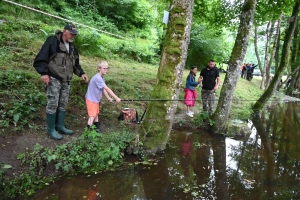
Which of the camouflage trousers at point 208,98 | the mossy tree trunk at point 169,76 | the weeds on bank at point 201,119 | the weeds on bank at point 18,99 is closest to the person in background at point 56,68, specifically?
the weeds on bank at point 18,99

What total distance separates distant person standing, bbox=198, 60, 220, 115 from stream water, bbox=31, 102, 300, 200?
3.97 ft

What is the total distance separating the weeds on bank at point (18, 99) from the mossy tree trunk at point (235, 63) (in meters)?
4.86

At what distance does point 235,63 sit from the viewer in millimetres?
6746

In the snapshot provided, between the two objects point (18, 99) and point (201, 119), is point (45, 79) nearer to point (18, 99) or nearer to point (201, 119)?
point (18, 99)

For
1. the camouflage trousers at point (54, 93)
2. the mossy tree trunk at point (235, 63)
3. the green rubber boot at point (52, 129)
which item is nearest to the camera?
the camouflage trousers at point (54, 93)

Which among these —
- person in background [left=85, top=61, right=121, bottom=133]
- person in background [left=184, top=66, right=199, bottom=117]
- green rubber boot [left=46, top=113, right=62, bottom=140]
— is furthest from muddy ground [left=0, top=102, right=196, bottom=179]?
person in background [left=184, top=66, right=199, bottom=117]

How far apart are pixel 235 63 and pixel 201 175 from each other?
3.62 m

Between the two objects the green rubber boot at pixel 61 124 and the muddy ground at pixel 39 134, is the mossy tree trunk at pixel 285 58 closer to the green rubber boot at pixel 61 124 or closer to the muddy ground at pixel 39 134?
the muddy ground at pixel 39 134

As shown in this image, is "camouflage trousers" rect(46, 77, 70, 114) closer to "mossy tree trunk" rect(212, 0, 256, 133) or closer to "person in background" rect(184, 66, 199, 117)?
"person in background" rect(184, 66, 199, 117)

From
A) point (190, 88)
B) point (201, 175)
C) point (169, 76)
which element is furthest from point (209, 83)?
point (201, 175)

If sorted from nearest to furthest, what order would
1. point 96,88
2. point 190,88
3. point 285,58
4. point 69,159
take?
point 69,159
point 96,88
point 190,88
point 285,58

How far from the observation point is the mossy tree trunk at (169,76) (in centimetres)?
495

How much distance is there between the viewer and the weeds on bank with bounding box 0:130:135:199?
11.6 ft

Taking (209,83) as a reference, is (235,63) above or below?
above
